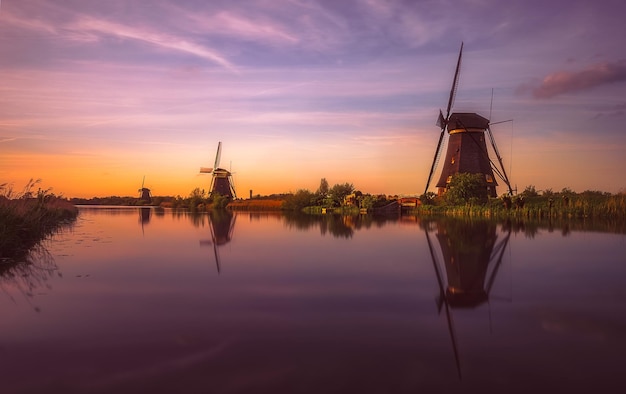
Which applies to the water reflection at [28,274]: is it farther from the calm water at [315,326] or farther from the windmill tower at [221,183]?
the windmill tower at [221,183]

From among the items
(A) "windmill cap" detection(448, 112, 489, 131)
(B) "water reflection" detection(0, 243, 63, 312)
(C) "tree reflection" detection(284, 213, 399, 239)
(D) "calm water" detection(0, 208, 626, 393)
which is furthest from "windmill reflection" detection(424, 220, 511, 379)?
(A) "windmill cap" detection(448, 112, 489, 131)

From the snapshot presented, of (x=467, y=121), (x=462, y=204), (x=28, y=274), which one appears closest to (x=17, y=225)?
(x=28, y=274)

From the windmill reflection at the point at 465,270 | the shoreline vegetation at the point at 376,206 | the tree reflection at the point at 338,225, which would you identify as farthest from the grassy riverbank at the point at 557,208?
the windmill reflection at the point at 465,270

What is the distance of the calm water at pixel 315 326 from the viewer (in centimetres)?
396

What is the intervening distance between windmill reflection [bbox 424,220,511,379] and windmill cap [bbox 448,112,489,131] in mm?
26010

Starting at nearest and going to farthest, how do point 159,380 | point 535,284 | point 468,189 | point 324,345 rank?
1. point 159,380
2. point 324,345
3. point 535,284
4. point 468,189

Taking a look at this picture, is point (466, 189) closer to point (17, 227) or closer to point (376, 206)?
point (376, 206)

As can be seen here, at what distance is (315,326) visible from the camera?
5578 millimetres

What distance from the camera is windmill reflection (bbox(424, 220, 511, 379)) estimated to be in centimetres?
686

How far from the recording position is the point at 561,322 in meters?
5.77

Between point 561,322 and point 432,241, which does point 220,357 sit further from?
point 432,241

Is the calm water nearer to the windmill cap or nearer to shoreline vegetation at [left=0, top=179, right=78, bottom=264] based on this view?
shoreline vegetation at [left=0, top=179, right=78, bottom=264]

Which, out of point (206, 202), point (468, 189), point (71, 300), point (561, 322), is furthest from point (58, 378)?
point (206, 202)

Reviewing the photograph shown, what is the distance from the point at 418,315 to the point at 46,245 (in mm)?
14209
